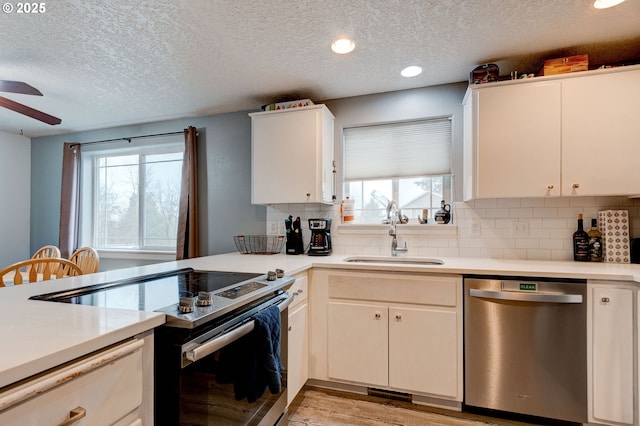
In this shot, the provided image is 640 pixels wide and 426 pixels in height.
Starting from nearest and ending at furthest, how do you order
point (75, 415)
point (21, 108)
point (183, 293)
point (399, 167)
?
1. point (75, 415)
2. point (183, 293)
3. point (21, 108)
4. point (399, 167)

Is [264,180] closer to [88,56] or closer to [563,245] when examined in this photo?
[88,56]

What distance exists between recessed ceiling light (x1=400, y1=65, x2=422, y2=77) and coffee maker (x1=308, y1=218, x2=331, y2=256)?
1283mm

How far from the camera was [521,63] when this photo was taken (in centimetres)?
223

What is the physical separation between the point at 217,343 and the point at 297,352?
1011 millimetres

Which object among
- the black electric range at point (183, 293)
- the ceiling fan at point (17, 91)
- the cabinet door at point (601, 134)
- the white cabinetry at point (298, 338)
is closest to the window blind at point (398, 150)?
the cabinet door at point (601, 134)

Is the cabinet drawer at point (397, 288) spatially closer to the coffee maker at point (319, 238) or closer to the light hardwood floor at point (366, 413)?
the coffee maker at point (319, 238)

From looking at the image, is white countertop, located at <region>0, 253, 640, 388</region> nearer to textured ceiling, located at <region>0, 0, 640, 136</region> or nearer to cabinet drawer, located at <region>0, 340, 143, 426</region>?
cabinet drawer, located at <region>0, 340, 143, 426</region>

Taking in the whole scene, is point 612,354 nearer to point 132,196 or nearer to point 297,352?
point 297,352

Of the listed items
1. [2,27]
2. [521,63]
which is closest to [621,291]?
[521,63]

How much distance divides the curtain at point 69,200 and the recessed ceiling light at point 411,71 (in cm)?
377

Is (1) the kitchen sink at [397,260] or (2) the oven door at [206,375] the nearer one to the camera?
(2) the oven door at [206,375]

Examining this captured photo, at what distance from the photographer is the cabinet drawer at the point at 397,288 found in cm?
193

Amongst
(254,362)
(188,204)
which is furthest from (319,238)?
(188,204)

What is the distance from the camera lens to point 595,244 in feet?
7.01
